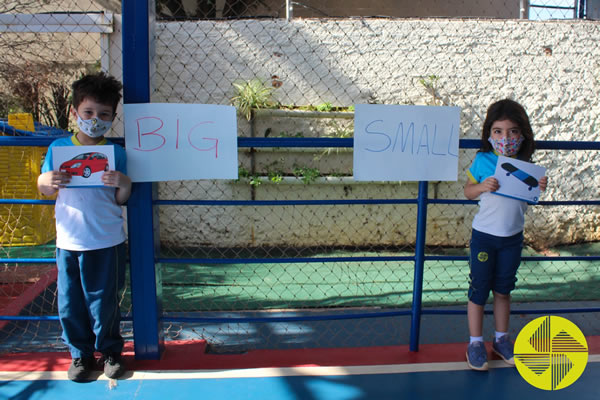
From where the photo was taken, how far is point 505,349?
1999 millimetres

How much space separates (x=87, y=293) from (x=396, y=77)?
166 inches

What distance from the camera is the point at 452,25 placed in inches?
193

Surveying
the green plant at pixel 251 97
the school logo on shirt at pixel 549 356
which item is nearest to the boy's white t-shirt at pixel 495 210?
the school logo on shirt at pixel 549 356

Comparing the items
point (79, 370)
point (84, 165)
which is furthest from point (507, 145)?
point (79, 370)

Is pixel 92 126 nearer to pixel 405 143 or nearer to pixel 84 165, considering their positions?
pixel 84 165

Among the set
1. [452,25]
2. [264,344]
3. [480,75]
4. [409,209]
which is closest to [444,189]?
[409,209]

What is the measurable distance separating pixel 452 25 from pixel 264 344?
4.19 m

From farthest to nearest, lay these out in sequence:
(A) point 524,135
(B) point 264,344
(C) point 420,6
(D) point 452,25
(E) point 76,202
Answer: (C) point 420,6 → (D) point 452,25 → (B) point 264,344 → (A) point 524,135 → (E) point 76,202

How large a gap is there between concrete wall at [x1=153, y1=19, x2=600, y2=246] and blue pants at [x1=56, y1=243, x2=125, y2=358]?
322 centimetres

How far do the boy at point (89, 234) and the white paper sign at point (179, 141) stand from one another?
8 cm

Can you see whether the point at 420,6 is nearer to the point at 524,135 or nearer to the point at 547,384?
the point at 524,135

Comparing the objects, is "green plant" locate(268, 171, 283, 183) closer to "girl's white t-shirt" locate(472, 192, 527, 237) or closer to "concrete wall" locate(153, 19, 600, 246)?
"concrete wall" locate(153, 19, 600, 246)

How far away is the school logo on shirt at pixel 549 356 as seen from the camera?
1865 mm

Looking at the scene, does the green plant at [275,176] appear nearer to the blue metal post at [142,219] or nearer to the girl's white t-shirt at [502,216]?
the blue metal post at [142,219]
